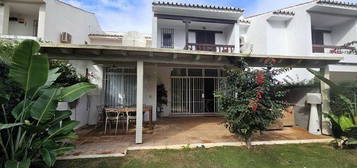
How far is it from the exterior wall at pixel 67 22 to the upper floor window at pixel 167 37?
19.5 feet

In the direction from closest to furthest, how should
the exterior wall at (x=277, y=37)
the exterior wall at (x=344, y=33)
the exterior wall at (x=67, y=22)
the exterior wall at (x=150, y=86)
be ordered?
the exterior wall at (x=67, y=22)
the exterior wall at (x=150, y=86)
the exterior wall at (x=344, y=33)
the exterior wall at (x=277, y=37)

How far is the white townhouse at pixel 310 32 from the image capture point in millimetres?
10953

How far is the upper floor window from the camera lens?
459 inches

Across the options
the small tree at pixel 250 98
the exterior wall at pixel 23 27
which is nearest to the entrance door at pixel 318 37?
the small tree at pixel 250 98

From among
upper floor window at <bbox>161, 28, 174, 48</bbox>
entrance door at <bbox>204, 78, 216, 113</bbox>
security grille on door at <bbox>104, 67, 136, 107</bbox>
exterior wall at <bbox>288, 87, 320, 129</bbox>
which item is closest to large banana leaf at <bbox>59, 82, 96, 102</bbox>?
security grille on door at <bbox>104, 67, 136, 107</bbox>

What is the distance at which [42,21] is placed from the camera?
8.84 m

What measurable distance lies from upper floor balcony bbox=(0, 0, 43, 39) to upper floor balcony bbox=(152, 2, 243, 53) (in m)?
6.50

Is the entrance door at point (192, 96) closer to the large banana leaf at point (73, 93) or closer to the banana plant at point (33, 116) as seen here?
the large banana leaf at point (73, 93)

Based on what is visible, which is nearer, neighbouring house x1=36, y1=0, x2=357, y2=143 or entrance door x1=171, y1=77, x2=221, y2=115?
neighbouring house x1=36, y1=0, x2=357, y2=143

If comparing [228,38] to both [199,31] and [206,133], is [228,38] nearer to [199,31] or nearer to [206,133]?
[199,31]

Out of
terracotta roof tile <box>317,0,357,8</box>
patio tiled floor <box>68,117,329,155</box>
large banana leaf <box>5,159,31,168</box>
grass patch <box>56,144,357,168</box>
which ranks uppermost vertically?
terracotta roof tile <box>317,0,357,8</box>

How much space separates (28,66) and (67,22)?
953 cm

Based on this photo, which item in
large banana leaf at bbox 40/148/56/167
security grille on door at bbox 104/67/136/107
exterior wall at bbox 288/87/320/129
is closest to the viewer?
large banana leaf at bbox 40/148/56/167

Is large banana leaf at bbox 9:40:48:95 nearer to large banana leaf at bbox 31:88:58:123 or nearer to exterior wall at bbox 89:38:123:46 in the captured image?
large banana leaf at bbox 31:88:58:123
